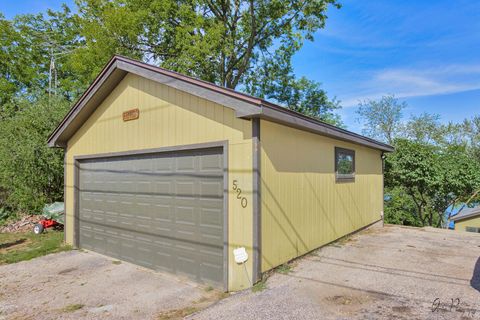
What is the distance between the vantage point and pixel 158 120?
542cm

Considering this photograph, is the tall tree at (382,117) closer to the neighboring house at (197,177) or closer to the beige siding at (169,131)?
the neighboring house at (197,177)

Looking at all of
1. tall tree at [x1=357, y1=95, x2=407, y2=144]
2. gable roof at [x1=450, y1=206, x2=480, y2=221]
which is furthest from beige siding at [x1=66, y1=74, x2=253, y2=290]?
tall tree at [x1=357, y1=95, x2=407, y2=144]

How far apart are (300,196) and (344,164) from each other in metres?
2.47

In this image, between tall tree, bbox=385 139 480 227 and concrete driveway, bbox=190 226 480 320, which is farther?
tall tree, bbox=385 139 480 227

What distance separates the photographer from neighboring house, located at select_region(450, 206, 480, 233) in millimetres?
17781

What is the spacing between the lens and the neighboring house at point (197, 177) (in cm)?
429

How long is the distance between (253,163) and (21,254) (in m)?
6.09

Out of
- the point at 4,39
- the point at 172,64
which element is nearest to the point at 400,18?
the point at 172,64

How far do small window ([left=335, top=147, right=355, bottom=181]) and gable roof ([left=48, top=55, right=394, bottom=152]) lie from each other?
354mm

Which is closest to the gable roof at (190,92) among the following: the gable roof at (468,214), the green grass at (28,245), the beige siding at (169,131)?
the beige siding at (169,131)

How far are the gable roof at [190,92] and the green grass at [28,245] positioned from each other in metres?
2.57

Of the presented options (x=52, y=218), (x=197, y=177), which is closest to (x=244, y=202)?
(x=197, y=177)

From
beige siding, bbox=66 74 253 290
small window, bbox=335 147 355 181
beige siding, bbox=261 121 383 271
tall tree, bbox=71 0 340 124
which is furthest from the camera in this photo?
tall tree, bbox=71 0 340 124

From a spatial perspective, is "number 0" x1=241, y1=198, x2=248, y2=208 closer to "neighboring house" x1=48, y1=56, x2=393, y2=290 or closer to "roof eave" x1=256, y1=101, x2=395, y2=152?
"neighboring house" x1=48, y1=56, x2=393, y2=290
